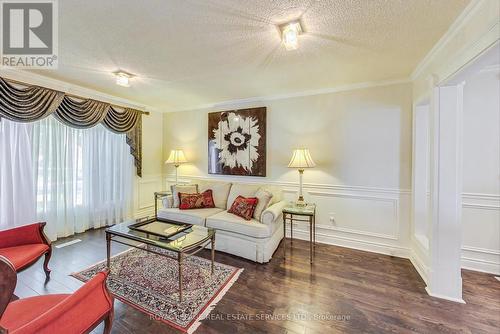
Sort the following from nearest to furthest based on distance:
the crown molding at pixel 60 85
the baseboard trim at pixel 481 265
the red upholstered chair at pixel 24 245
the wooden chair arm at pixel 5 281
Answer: the wooden chair arm at pixel 5 281 → the red upholstered chair at pixel 24 245 → the baseboard trim at pixel 481 265 → the crown molding at pixel 60 85

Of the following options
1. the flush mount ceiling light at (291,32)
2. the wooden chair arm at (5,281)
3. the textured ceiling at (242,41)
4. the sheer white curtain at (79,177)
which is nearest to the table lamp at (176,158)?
the sheer white curtain at (79,177)

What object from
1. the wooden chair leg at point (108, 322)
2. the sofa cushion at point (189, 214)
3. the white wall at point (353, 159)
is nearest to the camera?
the wooden chair leg at point (108, 322)

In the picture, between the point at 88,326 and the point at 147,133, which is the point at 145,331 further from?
the point at 147,133

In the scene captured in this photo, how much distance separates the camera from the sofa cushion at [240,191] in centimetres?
341

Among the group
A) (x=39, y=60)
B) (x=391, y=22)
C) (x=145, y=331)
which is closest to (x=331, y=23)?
(x=391, y=22)

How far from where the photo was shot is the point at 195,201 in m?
3.46

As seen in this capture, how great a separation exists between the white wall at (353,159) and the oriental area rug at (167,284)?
5.58ft

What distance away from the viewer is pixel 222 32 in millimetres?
1799

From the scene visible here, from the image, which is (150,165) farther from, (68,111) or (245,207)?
(245,207)

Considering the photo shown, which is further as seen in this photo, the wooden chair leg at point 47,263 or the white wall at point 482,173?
the white wall at point 482,173

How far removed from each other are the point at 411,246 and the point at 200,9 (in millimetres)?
3495

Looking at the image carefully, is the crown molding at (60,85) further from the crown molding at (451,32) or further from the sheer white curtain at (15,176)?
the crown molding at (451,32)

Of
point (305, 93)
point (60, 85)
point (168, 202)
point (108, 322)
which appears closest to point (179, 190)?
point (168, 202)

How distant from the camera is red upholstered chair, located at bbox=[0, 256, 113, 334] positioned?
875mm
